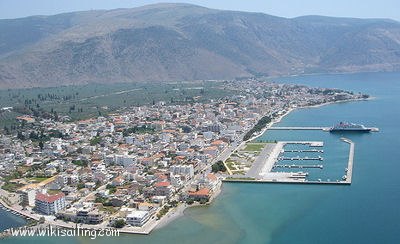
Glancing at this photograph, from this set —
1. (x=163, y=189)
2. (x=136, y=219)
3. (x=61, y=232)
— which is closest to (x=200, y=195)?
(x=163, y=189)

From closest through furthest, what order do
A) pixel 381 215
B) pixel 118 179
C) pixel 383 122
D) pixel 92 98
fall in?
pixel 381 215, pixel 118 179, pixel 383 122, pixel 92 98

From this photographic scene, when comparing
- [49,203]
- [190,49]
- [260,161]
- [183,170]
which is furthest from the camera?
[190,49]

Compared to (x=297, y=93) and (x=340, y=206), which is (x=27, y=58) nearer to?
(x=297, y=93)

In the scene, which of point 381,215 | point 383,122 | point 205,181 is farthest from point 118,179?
point 383,122

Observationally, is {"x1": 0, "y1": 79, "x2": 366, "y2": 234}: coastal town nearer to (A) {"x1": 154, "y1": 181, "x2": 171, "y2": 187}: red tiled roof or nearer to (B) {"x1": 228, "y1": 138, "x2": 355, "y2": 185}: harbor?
(A) {"x1": 154, "y1": 181, "x2": 171, "y2": 187}: red tiled roof

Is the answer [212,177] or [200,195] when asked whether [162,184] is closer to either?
[200,195]

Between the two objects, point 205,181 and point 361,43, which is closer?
point 205,181

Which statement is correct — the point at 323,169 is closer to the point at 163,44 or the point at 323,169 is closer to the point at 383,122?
the point at 383,122

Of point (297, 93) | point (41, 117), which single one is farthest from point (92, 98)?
point (297, 93)

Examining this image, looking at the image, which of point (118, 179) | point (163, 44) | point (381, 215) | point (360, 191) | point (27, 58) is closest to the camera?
point (381, 215)
